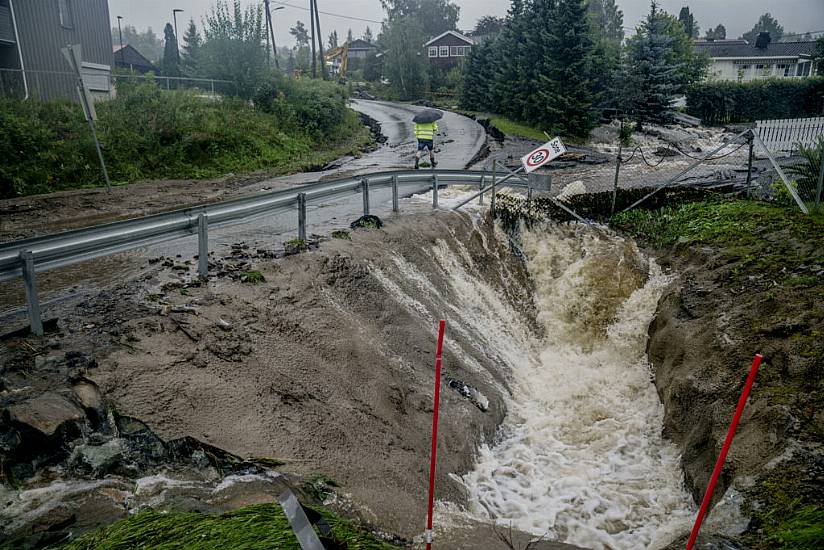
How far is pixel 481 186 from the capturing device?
1383cm

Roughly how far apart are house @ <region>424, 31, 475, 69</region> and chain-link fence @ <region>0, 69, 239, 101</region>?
47787 mm

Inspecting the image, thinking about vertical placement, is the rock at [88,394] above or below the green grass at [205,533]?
above

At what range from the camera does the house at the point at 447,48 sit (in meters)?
70.9

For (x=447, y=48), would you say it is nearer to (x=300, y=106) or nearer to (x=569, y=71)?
(x=569, y=71)


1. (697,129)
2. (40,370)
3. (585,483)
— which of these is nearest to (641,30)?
(697,129)

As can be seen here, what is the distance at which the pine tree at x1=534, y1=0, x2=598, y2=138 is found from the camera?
30.5 metres

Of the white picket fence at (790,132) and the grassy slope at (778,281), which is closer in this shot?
the grassy slope at (778,281)

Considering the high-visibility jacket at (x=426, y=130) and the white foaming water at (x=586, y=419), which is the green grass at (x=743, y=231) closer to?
the white foaming water at (x=586, y=419)

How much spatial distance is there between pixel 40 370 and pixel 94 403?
73 centimetres

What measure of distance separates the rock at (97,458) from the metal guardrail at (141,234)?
181 cm

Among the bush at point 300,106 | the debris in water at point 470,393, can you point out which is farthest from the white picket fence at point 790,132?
the bush at point 300,106

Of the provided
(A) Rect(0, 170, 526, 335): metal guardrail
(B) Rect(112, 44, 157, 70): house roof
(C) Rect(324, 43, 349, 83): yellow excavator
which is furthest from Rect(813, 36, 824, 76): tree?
(B) Rect(112, 44, 157, 70): house roof

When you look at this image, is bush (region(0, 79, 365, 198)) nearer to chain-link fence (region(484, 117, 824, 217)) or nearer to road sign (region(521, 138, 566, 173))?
chain-link fence (region(484, 117, 824, 217))

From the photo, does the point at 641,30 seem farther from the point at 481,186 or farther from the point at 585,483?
the point at 585,483
